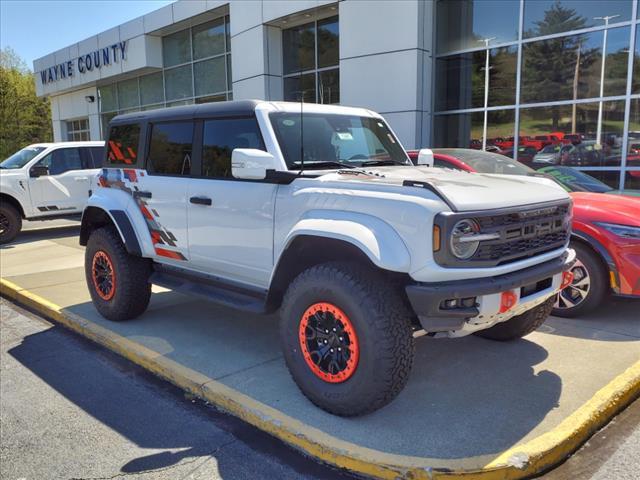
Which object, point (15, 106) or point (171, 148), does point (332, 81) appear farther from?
point (15, 106)

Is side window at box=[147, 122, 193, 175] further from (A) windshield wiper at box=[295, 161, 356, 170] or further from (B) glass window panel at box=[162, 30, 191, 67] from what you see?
(B) glass window panel at box=[162, 30, 191, 67]

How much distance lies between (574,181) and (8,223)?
10117 millimetres

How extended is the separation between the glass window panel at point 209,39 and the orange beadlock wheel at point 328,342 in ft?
53.9

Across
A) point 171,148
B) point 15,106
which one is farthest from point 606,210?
point 15,106

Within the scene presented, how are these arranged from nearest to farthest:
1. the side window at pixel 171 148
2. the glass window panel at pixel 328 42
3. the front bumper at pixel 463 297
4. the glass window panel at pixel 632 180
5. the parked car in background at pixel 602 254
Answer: the front bumper at pixel 463 297 < the side window at pixel 171 148 < the parked car in background at pixel 602 254 < the glass window panel at pixel 632 180 < the glass window panel at pixel 328 42

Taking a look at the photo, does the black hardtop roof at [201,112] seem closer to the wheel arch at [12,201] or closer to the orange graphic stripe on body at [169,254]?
the orange graphic stripe on body at [169,254]

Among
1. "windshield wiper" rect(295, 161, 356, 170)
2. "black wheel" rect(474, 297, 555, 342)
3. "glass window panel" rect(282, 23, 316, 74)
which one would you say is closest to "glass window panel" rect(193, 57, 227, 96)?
"glass window panel" rect(282, 23, 316, 74)

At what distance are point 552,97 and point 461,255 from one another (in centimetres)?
973

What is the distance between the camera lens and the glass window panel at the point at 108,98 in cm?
2412

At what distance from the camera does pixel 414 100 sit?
472 inches

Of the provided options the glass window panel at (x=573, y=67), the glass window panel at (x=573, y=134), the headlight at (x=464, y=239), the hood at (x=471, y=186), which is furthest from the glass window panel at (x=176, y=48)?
the headlight at (x=464, y=239)

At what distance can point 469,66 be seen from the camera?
41.0 feet

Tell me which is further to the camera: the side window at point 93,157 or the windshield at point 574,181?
the side window at point 93,157

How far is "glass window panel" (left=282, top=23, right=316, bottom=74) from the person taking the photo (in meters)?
15.3
